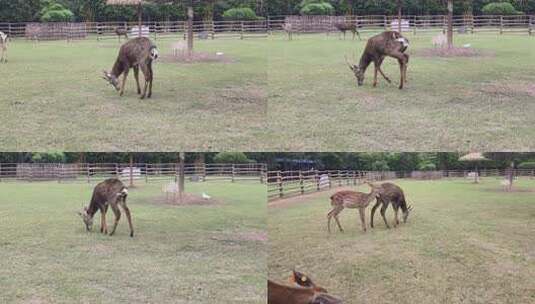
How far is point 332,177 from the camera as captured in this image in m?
4.00

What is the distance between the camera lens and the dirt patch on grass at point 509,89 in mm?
3840

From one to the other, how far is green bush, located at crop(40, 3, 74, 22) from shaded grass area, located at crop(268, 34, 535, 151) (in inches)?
49.7

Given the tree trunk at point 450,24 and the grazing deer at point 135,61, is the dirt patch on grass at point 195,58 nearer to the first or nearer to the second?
the grazing deer at point 135,61

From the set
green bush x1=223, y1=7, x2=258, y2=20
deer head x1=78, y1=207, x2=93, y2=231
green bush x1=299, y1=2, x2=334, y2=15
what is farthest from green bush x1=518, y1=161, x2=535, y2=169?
deer head x1=78, y1=207, x2=93, y2=231

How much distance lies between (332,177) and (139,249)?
1.34m

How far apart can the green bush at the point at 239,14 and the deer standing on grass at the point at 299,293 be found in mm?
1614

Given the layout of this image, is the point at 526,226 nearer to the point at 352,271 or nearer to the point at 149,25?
the point at 352,271

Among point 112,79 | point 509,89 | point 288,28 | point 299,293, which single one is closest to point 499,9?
point 509,89

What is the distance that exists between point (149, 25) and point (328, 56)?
3.68 feet

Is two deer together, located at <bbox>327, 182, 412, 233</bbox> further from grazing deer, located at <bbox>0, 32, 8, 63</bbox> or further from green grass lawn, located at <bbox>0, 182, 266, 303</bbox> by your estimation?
grazing deer, located at <bbox>0, 32, 8, 63</bbox>

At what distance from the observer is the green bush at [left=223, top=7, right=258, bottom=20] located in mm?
3920

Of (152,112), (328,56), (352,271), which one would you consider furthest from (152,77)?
(352,271)

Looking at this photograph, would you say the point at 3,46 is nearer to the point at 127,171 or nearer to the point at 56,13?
the point at 56,13

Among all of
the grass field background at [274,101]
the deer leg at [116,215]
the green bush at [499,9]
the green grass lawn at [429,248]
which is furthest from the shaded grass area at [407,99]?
the deer leg at [116,215]
